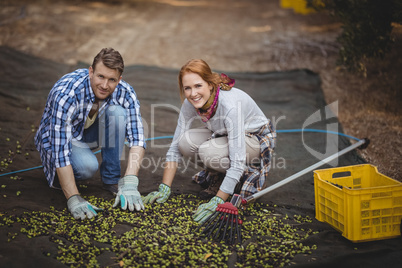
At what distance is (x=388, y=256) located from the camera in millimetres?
2482

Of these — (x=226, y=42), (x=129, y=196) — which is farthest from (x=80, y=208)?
(x=226, y=42)

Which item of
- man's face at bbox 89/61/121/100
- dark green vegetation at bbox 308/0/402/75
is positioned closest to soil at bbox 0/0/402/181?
dark green vegetation at bbox 308/0/402/75

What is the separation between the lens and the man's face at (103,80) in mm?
2842

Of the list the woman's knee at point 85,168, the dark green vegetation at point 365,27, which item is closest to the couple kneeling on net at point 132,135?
the woman's knee at point 85,168

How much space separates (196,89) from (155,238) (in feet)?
3.34

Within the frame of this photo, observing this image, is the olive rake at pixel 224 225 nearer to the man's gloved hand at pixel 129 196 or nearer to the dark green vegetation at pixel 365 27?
the man's gloved hand at pixel 129 196

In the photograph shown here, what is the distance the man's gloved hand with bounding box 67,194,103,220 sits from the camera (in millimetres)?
2795

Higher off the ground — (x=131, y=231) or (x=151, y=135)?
(x=151, y=135)

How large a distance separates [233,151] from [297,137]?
1765 mm

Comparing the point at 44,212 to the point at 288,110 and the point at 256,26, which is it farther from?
the point at 256,26

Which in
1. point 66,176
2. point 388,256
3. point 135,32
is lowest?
point 388,256

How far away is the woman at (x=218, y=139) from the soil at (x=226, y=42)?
130 cm

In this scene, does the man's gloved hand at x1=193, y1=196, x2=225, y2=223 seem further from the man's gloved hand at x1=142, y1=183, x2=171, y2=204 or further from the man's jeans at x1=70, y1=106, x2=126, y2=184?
the man's jeans at x1=70, y1=106, x2=126, y2=184

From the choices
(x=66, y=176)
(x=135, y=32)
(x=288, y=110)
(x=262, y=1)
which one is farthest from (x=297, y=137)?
(x=262, y=1)
